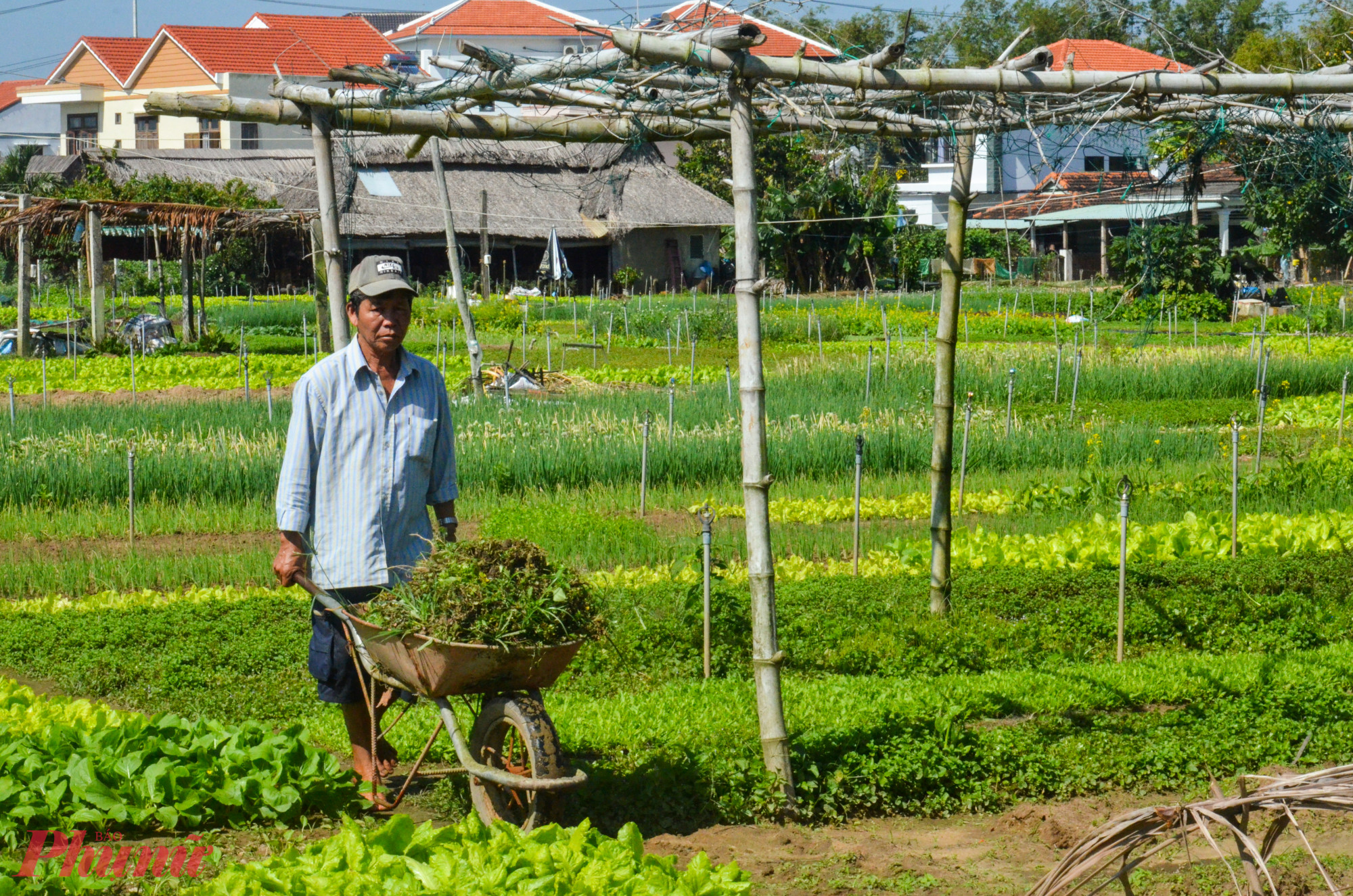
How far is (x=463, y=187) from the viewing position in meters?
42.5

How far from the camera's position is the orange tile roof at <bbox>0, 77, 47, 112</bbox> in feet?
216

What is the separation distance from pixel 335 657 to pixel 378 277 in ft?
4.42

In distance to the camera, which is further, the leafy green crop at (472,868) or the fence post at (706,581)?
the fence post at (706,581)

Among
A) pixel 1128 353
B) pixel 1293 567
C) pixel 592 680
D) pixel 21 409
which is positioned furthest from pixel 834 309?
pixel 592 680

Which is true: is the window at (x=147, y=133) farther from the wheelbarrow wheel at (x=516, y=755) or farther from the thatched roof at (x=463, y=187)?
the wheelbarrow wheel at (x=516, y=755)

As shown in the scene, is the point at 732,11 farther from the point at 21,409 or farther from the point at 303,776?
the point at 21,409

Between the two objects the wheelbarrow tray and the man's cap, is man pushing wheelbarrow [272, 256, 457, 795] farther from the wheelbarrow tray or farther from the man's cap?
the wheelbarrow tray

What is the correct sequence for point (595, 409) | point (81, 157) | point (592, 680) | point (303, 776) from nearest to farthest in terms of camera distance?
point (303, 776), point (592, 680), point (595, 409), point (81, 157)

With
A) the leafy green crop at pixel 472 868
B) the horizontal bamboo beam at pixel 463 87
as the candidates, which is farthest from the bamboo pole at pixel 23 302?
the leafy green crop at pixel 472 868

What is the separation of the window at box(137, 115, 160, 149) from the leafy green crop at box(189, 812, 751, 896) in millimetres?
56381

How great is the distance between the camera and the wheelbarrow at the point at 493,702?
437 centimetres

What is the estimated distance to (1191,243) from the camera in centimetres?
3102

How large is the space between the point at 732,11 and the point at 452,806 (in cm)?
307

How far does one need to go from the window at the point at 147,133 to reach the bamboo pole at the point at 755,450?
5501 centimetres
